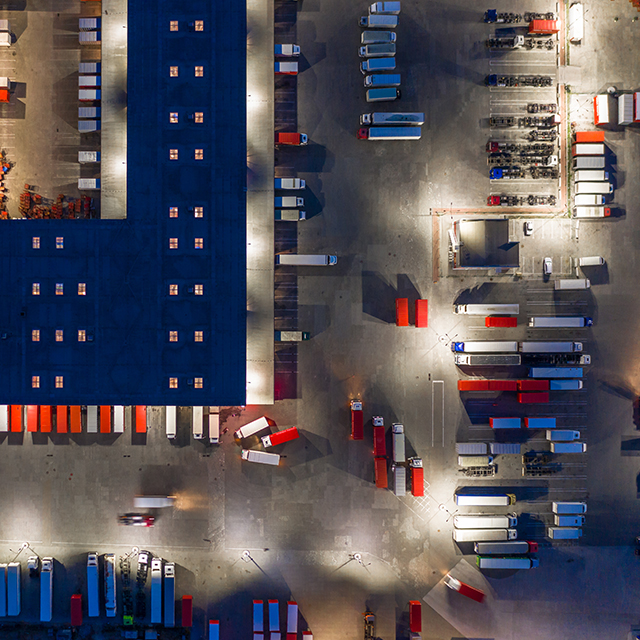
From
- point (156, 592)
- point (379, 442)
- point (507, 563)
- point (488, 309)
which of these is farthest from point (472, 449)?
point (156, 592)

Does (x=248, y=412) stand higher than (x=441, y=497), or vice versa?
(x=248, y=412)

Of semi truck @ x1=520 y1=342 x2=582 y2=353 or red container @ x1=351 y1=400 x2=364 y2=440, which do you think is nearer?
red container @ x1=351 y1=400 x2=364 y2=440

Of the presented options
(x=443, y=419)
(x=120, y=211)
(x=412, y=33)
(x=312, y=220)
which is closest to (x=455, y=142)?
(x=412, y=33)

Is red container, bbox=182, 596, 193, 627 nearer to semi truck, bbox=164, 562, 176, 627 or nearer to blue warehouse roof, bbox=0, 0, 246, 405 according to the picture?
semi truck, bbox=164, 562, 176, 627

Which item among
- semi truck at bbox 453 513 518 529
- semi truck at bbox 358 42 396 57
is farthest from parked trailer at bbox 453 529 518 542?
semi truck at bbox 358 42 396 57

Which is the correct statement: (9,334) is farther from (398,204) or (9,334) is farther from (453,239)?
(453,239)

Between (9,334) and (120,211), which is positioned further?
(120,211)
